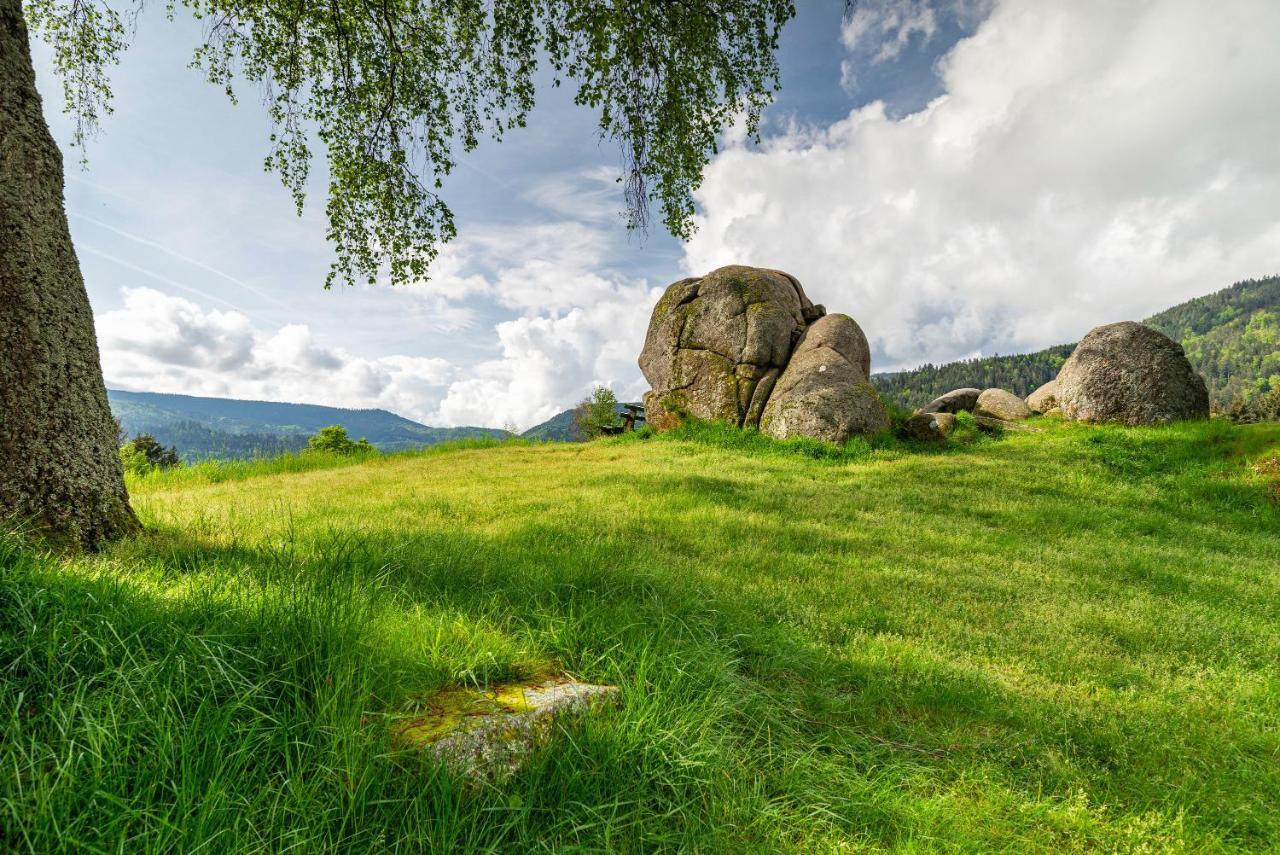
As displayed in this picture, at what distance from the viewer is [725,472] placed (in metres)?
13.1

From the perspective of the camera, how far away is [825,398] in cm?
1639

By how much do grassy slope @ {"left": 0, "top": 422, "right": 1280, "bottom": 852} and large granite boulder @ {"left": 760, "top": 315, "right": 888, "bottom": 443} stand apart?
842 cm

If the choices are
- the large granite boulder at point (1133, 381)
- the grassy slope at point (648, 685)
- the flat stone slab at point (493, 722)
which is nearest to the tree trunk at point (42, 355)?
the grassy slope at point (648, 685)

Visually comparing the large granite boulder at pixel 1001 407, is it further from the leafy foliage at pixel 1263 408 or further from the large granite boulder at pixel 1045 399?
the leafy foliage at pixel 1263 408

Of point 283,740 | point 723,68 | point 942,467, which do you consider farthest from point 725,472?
point 283,740

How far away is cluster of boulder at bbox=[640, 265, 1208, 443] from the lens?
1681cm

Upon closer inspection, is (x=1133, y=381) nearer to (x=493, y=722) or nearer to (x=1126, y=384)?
(x=1126, y=384)

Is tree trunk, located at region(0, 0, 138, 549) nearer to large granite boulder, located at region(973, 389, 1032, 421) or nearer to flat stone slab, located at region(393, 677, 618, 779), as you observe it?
flat stone slab, located at region(393, 677, 618, 779)

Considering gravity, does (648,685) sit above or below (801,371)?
below

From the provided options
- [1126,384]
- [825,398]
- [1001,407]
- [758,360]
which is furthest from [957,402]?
[825,398]

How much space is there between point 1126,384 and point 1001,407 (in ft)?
15.9

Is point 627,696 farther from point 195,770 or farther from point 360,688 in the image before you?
point 195,770

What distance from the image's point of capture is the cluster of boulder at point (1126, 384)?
672 inches

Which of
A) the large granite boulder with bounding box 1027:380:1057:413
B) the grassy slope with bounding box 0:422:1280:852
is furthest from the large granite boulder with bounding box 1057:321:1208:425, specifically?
the grassy slope with bounding box 0:422:1280:852
